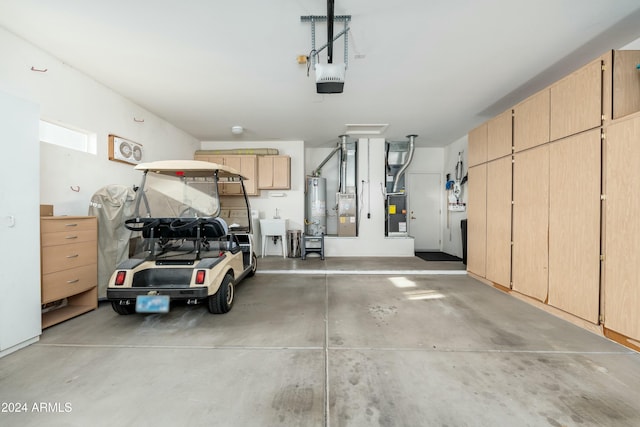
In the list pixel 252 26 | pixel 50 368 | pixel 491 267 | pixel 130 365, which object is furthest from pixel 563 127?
pixel 50 368

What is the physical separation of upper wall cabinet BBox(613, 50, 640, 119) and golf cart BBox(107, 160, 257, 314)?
13.3ft

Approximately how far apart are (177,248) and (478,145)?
492 centimetres

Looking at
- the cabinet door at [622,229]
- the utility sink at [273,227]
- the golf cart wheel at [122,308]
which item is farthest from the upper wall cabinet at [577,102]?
the golf cart wheel at [122,308]

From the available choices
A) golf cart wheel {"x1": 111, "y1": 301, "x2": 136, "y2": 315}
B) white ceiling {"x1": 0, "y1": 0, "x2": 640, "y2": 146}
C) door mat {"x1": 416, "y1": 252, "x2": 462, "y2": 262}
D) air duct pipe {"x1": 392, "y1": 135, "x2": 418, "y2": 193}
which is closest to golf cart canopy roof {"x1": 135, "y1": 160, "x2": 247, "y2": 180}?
white ceiling {"x1": 0, "y1": 0, "x2": 640, "y2": 146}

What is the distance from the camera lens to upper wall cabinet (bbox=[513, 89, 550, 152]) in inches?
113

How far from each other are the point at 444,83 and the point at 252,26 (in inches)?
104

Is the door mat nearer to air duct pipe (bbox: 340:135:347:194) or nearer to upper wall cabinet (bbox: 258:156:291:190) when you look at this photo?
air duct pipe (bbox: 340:135:347:194)

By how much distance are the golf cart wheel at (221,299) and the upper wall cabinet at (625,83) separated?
4192 mm

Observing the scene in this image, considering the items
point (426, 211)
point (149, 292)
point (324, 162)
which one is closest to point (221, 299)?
point (149, 292)

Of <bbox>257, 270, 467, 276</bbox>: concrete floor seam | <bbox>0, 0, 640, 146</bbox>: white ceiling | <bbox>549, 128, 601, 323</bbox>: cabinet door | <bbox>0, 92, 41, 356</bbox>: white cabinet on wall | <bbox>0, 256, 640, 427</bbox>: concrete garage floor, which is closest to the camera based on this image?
<bbox>0, 256, 640, 427</bbox>: concrete garage floor

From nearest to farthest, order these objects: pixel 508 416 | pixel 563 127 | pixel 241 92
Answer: pixel 508 416 < pixel 563 127 < pixel 241 92

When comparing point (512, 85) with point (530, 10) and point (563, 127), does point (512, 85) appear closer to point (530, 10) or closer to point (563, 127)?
point (563, 127)

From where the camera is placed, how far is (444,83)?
339 centimetres

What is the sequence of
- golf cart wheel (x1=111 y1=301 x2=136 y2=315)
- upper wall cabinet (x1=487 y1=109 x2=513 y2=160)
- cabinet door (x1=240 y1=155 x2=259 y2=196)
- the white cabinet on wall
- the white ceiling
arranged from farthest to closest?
cabinet door (x1=240 y1=155 x2=259 y2=196) → upper wall cabinet (x1=487 y1=109 x2=513 y2=160) → golf cart wheel (x1=111 y1=301 x2=136 y2=315) → the white ceiling → the white cabinet on wall
